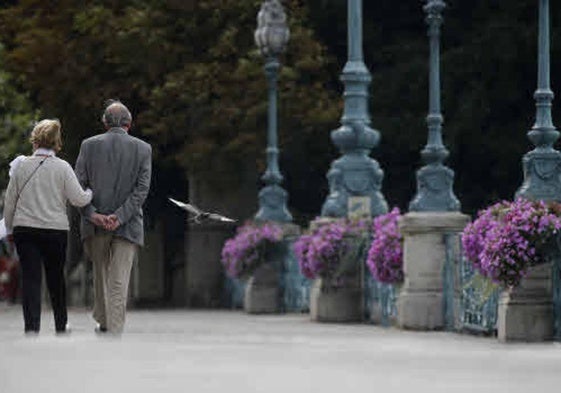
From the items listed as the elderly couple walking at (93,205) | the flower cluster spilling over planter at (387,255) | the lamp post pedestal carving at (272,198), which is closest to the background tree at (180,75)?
the lamp post pedestal carving at (272,198)

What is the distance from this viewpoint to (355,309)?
92.8 ft

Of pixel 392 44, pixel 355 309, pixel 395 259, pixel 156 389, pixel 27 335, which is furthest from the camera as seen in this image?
pixel 392 44

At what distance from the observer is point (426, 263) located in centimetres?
2508

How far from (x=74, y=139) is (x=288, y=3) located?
449 cm

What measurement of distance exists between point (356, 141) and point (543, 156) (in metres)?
6.43

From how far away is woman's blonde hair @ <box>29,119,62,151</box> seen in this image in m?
17.6

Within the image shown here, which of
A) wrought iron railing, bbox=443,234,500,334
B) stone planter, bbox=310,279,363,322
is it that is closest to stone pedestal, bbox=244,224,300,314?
stone planter, bbox=310,279,363,322

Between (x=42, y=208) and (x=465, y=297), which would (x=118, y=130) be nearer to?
(x=42, y=208)

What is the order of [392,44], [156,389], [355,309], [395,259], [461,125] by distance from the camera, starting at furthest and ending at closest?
[392,44], [461,125], [355,309], [395,259], [156,389]

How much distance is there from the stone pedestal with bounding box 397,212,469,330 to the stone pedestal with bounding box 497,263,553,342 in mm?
3636

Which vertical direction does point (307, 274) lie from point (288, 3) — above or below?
below

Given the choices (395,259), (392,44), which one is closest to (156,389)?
(395,259)

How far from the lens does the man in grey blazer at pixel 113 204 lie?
17.5m

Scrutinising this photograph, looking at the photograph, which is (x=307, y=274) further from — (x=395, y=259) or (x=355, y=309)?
(x=395, y=259)
